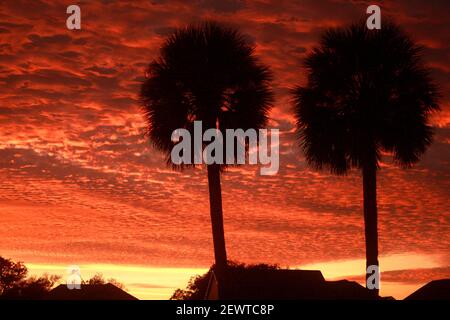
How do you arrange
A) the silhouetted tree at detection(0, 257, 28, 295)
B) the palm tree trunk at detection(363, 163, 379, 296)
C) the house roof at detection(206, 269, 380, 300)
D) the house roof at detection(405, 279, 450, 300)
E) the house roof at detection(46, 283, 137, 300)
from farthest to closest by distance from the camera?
the silhouetted tree at detection(0, 257, 28, 295) → the house roof at detection(46, 283, 137, 300) → the house roof at detection(405, 279, 450, 300) → the house roof at detection(206, 269, 380, 300) → the palm tree trunk at detection(363, 163, 379, 296)

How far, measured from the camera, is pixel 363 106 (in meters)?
25.3

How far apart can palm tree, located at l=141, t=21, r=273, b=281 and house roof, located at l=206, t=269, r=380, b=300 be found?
4.09m

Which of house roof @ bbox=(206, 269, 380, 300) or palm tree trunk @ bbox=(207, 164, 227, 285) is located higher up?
palm tree trunk @ bbox=(207, 164, 227, 285)

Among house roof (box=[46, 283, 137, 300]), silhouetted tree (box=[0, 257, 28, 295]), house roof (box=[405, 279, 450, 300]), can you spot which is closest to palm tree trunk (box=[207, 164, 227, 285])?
house roof (box=[405, 279, 450, 300])

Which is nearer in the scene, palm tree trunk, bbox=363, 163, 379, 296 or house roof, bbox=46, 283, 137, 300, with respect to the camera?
palm tree trunk, bbox=363, 163, 379, 296

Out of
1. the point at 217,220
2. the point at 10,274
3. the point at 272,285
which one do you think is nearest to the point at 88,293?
the point at 10,274

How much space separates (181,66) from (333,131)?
6221mm

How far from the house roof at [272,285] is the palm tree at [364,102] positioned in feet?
15.3

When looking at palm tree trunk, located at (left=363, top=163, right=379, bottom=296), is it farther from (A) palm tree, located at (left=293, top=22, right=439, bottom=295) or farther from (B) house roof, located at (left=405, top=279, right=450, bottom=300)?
(B) house roof, located at (left=405, top=279, right=450, bottom=300)

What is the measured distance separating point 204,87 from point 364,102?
593cm

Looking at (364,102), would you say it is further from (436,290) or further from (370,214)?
(436,290)

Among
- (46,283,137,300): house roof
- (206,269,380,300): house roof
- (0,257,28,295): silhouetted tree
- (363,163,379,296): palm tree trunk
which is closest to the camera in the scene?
(363,163,379,296): palm tree trunk

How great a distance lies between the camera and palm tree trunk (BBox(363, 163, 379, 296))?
76.9ft
